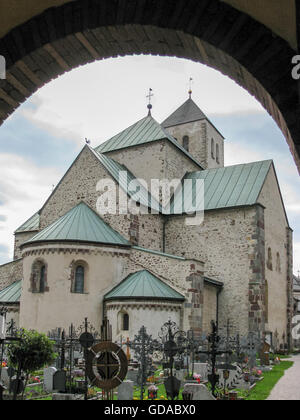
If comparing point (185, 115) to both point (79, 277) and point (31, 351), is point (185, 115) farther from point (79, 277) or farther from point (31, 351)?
point (31, 351)

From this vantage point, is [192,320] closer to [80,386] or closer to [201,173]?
[80,386]

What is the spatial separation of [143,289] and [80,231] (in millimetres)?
4078

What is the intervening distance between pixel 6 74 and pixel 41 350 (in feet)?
22.3

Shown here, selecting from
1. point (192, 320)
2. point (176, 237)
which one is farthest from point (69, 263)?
point (176, 237)

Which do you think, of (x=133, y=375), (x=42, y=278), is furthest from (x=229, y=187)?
(x=133, y=375)

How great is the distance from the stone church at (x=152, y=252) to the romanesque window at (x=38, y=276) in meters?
0.04

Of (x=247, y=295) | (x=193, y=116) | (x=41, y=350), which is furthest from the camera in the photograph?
(x=193, y=116)

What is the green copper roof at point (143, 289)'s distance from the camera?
63.7ft

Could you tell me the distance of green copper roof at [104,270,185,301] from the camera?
19422 millimetres

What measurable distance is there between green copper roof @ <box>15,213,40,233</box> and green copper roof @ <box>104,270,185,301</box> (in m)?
10.6

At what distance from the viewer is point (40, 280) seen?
2092 cm

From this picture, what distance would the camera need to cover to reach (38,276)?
20891 mm

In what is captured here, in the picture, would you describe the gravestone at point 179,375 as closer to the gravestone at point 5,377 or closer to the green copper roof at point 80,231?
the gravestone at point 5,377

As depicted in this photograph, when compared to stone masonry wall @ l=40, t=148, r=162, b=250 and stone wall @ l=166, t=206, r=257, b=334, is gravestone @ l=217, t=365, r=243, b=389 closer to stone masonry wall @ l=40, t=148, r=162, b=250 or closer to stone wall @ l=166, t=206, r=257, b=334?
stone wall @ l=166, t=206, r=257, b=334
